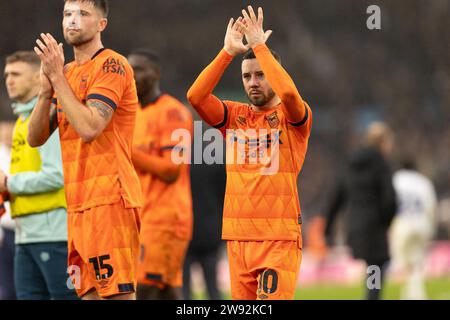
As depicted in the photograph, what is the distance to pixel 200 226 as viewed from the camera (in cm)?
1124

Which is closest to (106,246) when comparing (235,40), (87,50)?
(87,50)

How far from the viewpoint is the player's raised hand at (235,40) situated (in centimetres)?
630

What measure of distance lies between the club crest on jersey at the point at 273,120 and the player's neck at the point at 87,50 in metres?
1.06

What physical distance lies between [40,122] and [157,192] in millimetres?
2798

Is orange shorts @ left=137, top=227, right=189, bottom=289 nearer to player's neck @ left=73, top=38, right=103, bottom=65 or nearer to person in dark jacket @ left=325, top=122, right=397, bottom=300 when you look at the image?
person in dark jacket @ left=325, top=122, right=397, bottom=300

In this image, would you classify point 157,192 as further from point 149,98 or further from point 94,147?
point 94,147

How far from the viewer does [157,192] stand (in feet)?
29.4

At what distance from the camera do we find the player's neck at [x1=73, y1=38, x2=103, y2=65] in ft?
20.5

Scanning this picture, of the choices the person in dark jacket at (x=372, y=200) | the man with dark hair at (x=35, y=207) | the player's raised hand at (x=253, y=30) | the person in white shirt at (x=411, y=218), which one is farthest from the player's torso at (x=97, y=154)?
the person in white shirt at (x=411, y=218)

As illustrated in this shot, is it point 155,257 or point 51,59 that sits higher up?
point 51,59

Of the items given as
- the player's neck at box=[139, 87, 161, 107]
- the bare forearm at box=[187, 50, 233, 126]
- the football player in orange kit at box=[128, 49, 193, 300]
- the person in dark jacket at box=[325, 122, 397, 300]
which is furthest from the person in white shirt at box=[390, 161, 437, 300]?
the bare forearm at box=[187, 50, 233, 126]

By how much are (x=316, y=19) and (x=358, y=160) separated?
21.8 meters

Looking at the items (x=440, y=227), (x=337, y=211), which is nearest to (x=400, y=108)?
(x=440, y=227)

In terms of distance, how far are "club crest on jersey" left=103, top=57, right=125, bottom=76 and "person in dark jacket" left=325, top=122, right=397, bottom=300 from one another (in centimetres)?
532
